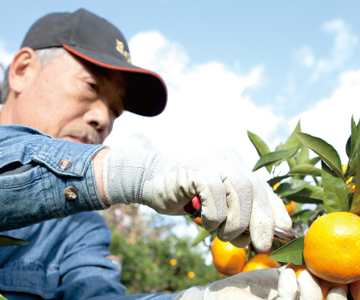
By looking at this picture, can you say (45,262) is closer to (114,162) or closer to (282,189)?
(114,162)

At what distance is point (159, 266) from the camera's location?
14.5 feet

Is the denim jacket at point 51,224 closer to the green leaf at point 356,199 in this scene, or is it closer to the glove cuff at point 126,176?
the glove cuff at point 126,176

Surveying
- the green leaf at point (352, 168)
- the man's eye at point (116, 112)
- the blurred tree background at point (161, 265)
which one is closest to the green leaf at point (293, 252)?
the green leaf at point (352, 168)

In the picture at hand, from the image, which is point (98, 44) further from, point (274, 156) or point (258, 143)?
point (274, 156)

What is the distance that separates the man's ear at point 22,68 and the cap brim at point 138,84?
0.18 m

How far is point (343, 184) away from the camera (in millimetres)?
855

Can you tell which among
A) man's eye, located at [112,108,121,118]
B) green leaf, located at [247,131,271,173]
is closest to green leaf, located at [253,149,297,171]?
green leaf, located at [247,131,271,173]

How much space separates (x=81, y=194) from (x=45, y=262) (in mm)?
840

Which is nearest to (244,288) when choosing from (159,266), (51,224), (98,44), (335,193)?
(335,193)

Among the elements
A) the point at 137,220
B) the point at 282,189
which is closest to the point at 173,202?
the point at 282,189

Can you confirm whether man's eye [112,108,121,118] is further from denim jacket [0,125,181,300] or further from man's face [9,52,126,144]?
denim jacket [0,125,181,300]

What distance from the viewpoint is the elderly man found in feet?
2.55

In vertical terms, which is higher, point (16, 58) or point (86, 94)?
point (16, 58)

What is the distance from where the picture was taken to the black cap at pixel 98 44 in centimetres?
161
